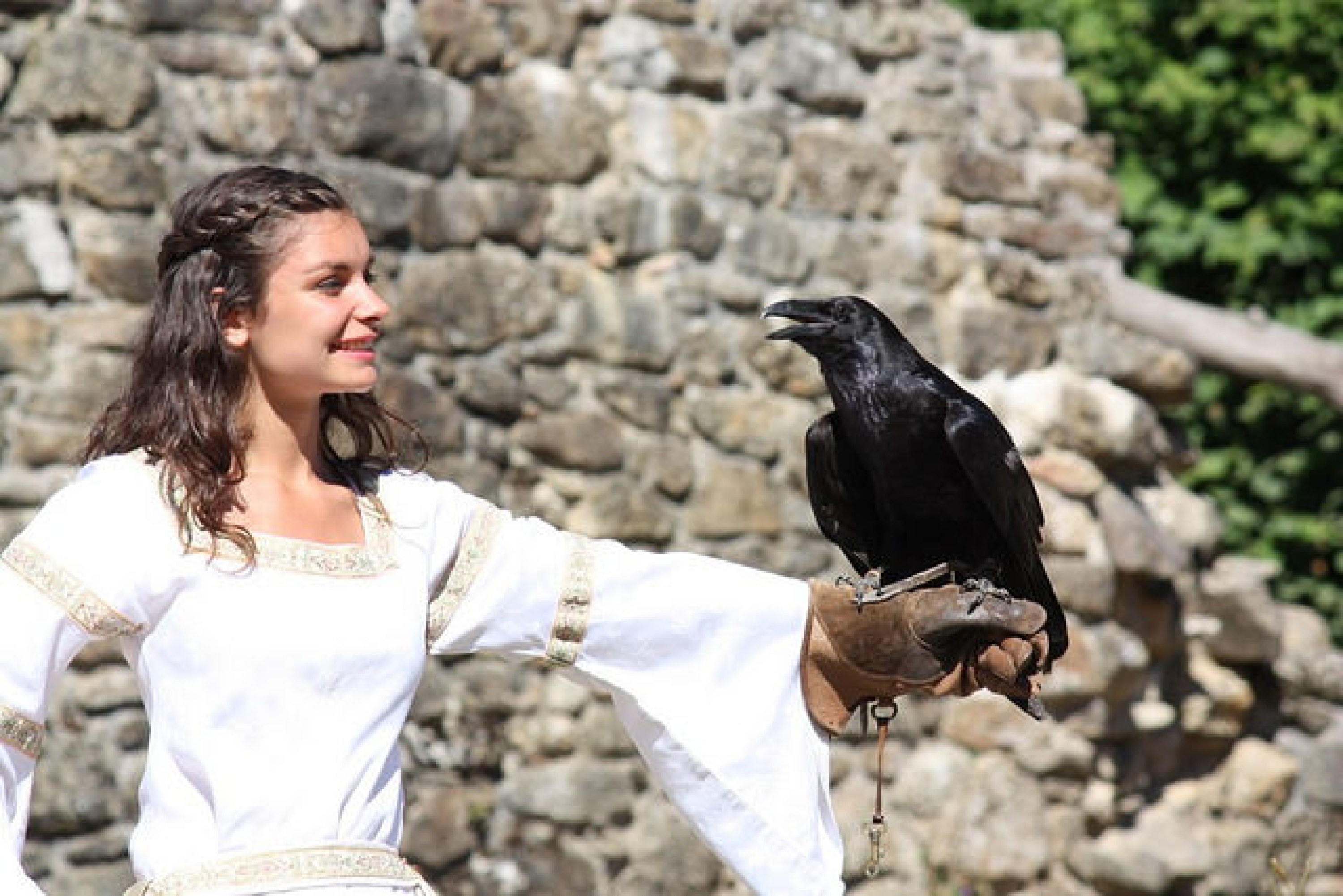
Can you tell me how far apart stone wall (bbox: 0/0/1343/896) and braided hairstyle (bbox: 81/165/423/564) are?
166 cm

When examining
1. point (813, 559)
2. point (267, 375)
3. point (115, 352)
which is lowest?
Answer: point (813, 559)

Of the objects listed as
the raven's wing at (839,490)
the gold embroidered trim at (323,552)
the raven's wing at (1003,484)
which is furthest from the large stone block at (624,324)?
the gold embroidered trim at (323,552)

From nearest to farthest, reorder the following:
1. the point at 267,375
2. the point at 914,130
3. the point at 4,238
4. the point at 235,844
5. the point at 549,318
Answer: the point at 235,844 → the point at 267,375 → the point at 4,238 → the point at 549,318 → the point at 914,130

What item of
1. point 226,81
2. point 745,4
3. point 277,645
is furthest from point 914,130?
point 277,645

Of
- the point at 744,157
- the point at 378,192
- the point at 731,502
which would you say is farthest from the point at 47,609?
the point at 744,157

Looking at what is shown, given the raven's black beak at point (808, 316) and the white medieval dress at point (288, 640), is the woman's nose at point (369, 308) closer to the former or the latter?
the white medieval dress at point (288, 640)

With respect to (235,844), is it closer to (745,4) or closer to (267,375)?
(267,375)

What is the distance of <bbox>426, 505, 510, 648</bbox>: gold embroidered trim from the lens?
2504 mm

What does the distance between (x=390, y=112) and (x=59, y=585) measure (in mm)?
2458

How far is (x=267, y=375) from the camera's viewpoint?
2387 mm

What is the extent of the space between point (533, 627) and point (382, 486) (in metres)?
0.27

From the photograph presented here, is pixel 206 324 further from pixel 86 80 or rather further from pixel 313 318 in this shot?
pixel 86 80

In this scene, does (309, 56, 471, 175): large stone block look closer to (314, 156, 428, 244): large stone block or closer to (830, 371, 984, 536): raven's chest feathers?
(314, 156, 428, 244): large stone block

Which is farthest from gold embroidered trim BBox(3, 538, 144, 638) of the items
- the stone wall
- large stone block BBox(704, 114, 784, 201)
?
large stone block BBox(704, 114, 784, 201)
